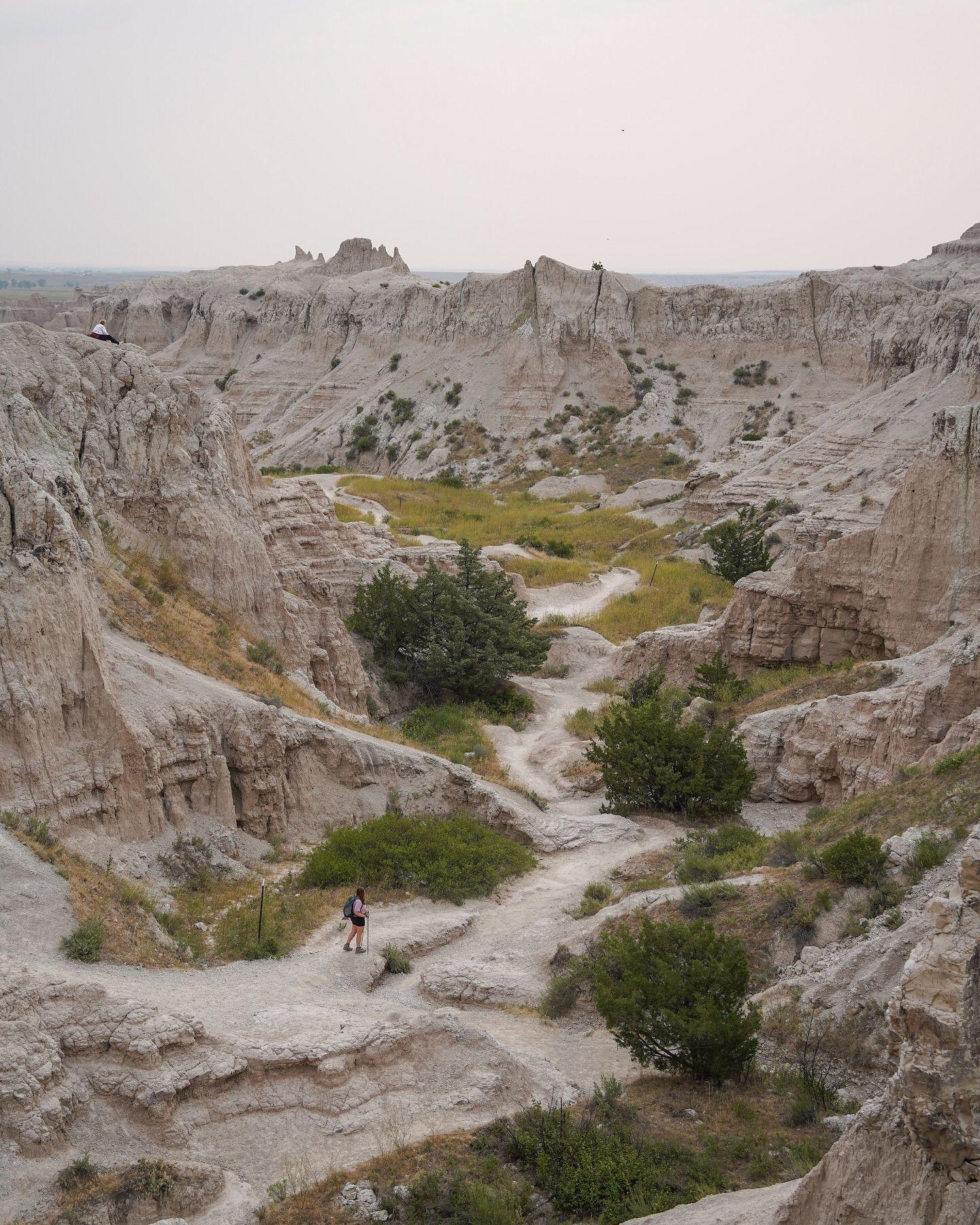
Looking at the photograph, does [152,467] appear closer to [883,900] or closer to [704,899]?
[704,899]

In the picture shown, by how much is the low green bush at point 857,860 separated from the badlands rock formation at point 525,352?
33580 mm

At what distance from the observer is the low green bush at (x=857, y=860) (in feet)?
36.0

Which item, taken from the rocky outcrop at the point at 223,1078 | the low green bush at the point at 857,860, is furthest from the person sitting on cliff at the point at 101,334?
the low green bush at the point at 857,860

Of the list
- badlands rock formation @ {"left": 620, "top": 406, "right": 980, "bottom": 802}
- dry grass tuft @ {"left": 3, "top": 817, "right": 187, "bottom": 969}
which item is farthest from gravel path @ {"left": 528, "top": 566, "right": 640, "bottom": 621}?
dry grass tuft @ {"left": 3, "top": 817, "right": 187, "bottom": 969}

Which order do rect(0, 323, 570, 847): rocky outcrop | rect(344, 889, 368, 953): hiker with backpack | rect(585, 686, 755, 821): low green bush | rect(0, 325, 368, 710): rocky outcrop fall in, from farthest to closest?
rect(585, 686, 755, 821): low green bush
rect(0, 325, 368, 710): rocky outcrop
rect(0, 323, 570, 847): rocky outcrop
rect(344, 889, 368, 953): hiker with backpack

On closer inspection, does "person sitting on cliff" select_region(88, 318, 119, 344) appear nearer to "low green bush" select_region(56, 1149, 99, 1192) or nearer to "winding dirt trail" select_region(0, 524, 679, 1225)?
"winding dirt trail" select_region(0, 524, 679, 1225)

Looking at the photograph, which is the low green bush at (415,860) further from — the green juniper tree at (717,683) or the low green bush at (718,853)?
the green juniper tree at (717,683)

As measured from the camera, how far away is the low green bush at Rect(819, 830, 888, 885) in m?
11.0

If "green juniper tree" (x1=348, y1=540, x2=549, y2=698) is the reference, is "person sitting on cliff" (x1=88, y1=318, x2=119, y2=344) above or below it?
above

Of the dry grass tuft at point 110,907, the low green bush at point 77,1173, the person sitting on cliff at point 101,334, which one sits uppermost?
the person sitting on cliff at point 101,334

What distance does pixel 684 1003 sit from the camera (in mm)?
9531

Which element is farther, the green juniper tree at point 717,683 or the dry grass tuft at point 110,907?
the green juniper tree at point 717,683

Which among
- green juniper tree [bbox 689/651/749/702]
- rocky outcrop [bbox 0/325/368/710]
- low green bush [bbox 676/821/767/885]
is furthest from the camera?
green juniper tree [bbox 689/651/749/702]

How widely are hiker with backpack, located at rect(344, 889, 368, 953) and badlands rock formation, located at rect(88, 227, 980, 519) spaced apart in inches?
1341
